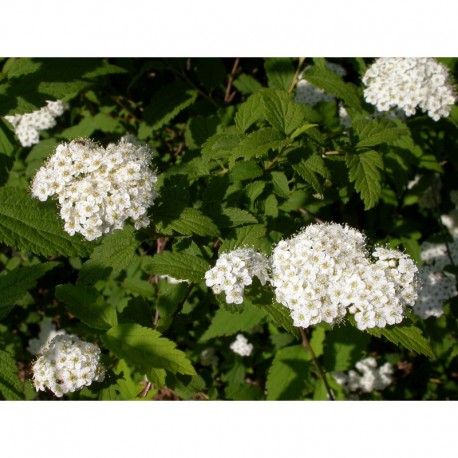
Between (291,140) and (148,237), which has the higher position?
(291,140)

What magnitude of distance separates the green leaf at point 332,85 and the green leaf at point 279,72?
227mm

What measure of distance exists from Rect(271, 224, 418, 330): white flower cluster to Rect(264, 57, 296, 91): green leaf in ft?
5.05

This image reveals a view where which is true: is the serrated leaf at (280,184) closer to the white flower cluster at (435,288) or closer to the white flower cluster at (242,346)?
the white flower cluster at (435,288)

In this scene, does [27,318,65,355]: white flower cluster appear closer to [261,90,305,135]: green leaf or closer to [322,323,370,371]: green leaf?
[322,323,370,371]: green leaf

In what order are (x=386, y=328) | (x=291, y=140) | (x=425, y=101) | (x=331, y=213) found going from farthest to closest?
(x=331, y=213), (x=425, y=101), (x=291, y=140), (x=386, y=328)

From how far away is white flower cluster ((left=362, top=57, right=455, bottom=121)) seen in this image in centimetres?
322

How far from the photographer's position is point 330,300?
89.6 inches

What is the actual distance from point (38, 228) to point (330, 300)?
1331 millimetres

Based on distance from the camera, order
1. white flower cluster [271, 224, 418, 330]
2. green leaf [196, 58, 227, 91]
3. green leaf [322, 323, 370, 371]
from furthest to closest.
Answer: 1. green leaf [196, 58, 227, 91]
2. green leaf [322, 323, 370, 371]
3. white flower cluster [271, 224, 418, 330]

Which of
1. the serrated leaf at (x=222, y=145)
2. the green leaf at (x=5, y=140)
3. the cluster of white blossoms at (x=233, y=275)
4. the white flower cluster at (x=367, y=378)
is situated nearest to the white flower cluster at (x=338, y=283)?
the cluster of white blossoms at (x=233, y=275)

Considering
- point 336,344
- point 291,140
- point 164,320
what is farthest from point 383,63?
point 164,320

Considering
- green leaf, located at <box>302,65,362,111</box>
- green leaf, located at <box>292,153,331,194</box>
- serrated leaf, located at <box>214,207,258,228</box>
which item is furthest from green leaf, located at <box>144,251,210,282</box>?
green leaf, located at <box>302,65,362,111</box>

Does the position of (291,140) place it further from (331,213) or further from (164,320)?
(331,213)

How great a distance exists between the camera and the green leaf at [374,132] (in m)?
2.79
